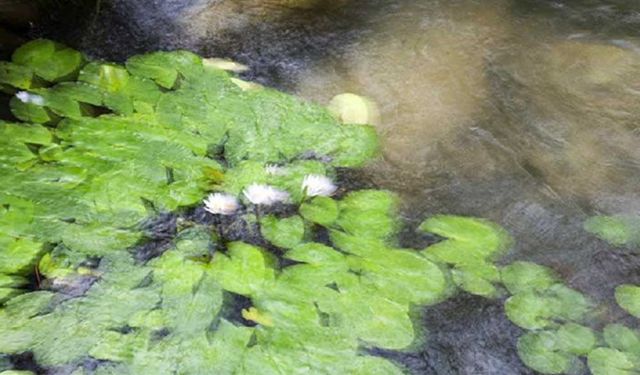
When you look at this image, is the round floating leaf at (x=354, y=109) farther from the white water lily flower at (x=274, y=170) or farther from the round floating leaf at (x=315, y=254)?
the round floating leaf at (x=315, y=254)

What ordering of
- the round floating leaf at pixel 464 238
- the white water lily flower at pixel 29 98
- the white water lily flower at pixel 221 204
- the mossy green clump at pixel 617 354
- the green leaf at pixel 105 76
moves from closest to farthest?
the mossy green clump at pixel 617 354
the round floating leaf at pixel 464 238
the white water lily flower at pixel 221 204
the white water lily flower at pixel 29 98
the green leaf at pixel 105 76

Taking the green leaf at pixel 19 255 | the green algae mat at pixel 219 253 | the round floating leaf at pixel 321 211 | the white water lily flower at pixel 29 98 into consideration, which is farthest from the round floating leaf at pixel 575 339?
the white water lily flower at pixel 29 98

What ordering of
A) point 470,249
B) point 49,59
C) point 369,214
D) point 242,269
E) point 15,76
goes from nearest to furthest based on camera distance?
point 242,269, point 470,249, point 369,214, point 15,76, point 49,59

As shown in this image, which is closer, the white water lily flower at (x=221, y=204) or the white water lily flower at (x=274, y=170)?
the white water lily flower at (x=221, y=204)

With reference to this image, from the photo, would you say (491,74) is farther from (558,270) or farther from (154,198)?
(154,198)

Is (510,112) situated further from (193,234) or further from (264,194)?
(193,234)

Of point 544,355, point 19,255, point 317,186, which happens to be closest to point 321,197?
point 317,186
